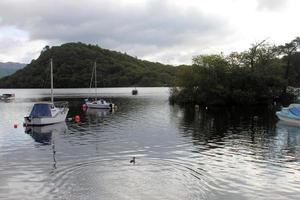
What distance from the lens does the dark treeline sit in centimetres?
11350

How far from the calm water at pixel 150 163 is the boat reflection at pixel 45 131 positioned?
0.42ft

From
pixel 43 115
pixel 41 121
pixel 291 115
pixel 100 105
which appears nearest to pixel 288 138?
pixel 291 115

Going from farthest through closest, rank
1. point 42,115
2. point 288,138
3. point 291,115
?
point 291,115 → point 42,115 → point 288,138

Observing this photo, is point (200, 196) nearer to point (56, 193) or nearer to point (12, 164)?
point (56, 193)

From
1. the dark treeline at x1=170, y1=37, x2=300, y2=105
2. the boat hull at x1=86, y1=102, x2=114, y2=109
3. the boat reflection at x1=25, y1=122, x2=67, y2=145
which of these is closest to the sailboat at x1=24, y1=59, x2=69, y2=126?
the boat reflection at x1=25, y1=122, x2=67, y2=145

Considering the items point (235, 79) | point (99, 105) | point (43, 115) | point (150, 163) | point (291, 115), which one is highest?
point (235, 79)

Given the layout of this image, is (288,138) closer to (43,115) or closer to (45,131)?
(45,131)

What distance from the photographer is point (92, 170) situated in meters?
32.6

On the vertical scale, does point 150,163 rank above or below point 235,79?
below

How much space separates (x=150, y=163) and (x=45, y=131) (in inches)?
1156

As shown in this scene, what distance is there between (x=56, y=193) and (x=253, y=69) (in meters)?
99.9

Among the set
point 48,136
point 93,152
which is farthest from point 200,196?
point 48,136

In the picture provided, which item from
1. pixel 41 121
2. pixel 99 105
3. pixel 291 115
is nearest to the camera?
pixel 41 121

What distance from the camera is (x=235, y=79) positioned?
376 feet
